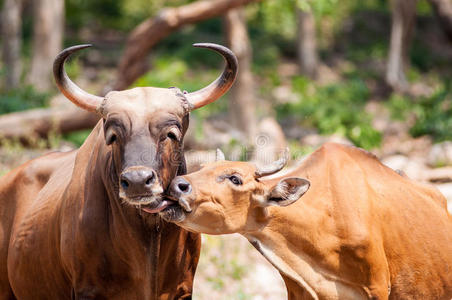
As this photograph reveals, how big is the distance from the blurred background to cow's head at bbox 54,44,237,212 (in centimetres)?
405

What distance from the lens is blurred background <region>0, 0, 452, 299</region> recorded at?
1295 cm

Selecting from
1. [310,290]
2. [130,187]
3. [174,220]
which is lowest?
[310,290]

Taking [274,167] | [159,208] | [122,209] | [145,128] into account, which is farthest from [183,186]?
[274,167]

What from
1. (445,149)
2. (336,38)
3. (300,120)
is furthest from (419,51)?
(445,149)

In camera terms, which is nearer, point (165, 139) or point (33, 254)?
point (165, 139)

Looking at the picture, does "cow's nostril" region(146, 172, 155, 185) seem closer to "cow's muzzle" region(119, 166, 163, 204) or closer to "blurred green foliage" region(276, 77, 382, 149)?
"cow's muzzle" region(119, 166, 163, 204)

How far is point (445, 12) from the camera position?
1404 centimetres

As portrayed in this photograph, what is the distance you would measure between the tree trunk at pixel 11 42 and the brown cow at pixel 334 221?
15573 mm

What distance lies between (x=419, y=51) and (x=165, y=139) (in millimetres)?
24020

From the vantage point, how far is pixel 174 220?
4773 mm

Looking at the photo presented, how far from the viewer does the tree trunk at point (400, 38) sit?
72.9ft

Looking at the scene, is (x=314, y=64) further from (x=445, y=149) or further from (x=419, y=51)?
(x=445, y=149)

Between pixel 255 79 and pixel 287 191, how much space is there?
2045cm

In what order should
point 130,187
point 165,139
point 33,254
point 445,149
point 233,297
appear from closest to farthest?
point 130,187 → point 165,139 → point 33,254 → point 233,297 → point 445,149
